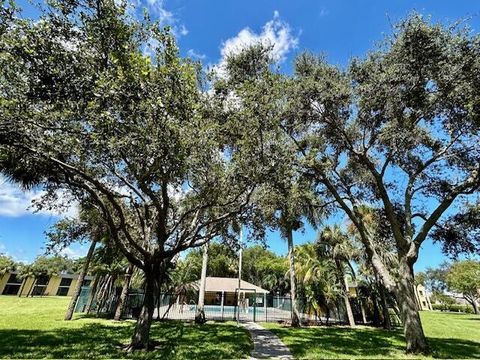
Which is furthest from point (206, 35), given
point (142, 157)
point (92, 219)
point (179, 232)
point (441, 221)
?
point (441, 221)

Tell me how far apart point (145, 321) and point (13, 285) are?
58.0 meters

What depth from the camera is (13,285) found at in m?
51.0

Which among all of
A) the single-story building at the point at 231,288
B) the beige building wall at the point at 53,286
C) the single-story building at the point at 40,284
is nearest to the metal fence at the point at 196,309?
the single-story building at the point at 231,288

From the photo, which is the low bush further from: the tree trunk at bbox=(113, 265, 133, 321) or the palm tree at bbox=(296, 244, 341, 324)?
the tree trunk at bbox=(113, 265, 133, 321)

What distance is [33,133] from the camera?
7004 millimetres

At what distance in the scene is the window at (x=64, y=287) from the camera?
55219 mm

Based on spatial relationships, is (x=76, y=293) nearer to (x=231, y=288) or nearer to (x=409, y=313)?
(x=409, y=313)

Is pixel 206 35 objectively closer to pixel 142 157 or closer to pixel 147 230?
pixel 142 157

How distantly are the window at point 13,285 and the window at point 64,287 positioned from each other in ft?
21.6

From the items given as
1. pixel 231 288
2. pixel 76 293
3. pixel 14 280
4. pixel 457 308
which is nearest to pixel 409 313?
pixel 76 293

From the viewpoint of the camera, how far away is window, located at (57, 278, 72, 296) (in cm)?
5522

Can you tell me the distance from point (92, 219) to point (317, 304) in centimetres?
1823

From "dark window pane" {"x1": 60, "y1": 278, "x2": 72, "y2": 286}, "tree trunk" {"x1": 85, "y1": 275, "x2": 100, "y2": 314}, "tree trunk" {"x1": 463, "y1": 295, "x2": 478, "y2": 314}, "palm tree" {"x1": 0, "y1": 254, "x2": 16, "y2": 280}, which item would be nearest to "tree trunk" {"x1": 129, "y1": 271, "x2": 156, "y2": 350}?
"tree trunk" {"x1": 85, "y1": 275, "x2": 100, "y2": 314}

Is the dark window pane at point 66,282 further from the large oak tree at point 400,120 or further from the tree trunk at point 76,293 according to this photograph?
the large oak tree at point 400,120
